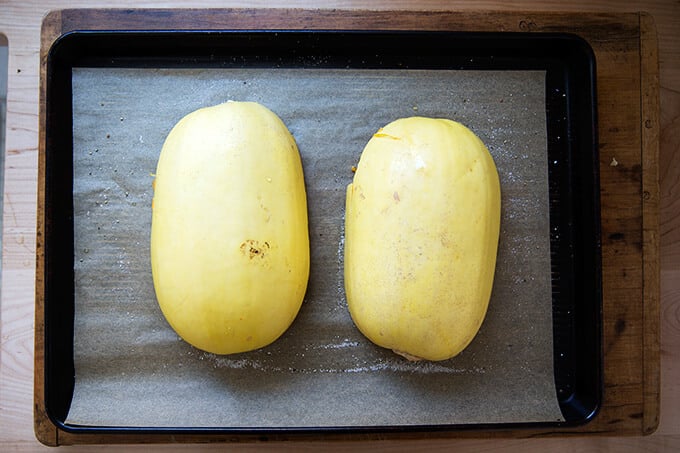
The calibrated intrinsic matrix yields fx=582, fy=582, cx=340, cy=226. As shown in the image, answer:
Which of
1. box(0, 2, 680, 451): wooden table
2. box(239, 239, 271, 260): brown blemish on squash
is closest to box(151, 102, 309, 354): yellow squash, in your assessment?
box(239, 239, 271, 260): brown blemish on squash

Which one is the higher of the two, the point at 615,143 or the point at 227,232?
the point at 615,143

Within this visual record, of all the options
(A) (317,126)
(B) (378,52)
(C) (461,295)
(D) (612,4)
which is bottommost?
(C) (461,295)

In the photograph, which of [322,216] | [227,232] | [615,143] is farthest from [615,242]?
[227,232]

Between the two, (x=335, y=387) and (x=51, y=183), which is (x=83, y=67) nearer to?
(x=51, y=183)

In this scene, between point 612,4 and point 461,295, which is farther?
point 612,4

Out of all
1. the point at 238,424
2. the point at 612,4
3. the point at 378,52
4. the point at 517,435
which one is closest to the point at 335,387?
the point at 238,424

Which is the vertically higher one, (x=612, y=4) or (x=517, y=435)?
(x=612, y=4)

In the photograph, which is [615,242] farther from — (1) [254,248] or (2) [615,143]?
(1) [254,248]
